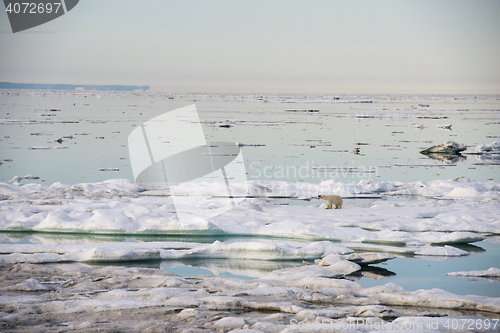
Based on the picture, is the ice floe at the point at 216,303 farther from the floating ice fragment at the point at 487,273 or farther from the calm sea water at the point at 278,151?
the calm sea water at the point at 278,151

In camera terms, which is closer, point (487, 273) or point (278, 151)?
point (487, 273)

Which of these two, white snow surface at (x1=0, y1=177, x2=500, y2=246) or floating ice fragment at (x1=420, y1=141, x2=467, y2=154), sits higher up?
white snow surface at (x1=0, y1=177, x2=500, y2=246)

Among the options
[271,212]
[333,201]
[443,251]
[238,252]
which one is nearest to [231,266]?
[238,252]

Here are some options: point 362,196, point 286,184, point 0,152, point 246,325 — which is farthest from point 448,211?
point 0,152

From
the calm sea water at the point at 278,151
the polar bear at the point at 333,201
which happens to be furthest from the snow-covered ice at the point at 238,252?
the calm sea water at the point at 278,151

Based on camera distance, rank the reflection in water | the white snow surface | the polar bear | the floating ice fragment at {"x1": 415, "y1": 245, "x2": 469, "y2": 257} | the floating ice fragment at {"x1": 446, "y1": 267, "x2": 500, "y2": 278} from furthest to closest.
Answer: the polar bear
the white snow surface
the floating ice fragment at {"x1": 415, "y1": 245, "x2": 469, "y2": 257}
the reflection in water
the floating ice fragment at {"x1": 446, "y1": 267, "x2": 500, "y2": 278}

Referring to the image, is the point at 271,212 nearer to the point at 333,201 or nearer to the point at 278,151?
the point at 333,201

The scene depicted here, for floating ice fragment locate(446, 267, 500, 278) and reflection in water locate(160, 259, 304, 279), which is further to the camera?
reflection in water locate(160, 259, 304, 279)

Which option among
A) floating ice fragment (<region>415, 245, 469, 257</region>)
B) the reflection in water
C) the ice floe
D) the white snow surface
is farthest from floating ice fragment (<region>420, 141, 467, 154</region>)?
the ice floe

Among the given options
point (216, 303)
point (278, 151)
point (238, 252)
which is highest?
point (216, 303)

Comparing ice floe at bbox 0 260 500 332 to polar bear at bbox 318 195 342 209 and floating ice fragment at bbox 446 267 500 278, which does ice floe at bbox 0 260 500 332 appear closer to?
floating ice fragment at bbox 446 267 500 278

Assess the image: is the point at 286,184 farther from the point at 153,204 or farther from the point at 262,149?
the point at 262,149

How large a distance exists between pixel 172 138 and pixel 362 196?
13.0m

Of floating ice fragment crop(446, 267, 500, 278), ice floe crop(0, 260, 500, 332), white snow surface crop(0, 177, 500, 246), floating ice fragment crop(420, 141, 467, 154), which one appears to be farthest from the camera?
floating ice fragment crop(420, 141, 467, 154)
